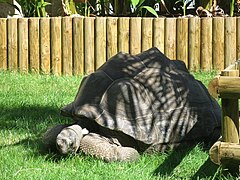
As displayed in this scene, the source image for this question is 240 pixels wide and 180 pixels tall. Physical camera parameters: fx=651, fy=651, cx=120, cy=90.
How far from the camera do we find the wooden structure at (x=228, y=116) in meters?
4.18

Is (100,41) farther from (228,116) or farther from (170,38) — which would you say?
(228,116)

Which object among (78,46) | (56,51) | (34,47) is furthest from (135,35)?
(34,47)

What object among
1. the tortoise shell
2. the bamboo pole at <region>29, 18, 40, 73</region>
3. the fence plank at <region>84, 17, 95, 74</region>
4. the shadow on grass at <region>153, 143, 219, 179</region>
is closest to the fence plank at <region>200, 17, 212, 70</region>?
the fence plank at <region>84, 17, 95, 74</region>

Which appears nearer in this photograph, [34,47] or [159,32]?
[159,32]

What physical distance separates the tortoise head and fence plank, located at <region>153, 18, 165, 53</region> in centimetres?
422

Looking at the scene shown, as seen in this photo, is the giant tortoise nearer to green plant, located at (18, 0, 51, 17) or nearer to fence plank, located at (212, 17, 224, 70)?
fence plank, located at (212, 17, 224, 70)

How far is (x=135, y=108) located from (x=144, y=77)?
0.34 m

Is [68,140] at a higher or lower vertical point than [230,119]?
lower

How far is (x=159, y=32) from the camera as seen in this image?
29.2ft

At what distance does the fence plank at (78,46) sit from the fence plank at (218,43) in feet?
5.93

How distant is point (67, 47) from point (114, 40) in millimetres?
659

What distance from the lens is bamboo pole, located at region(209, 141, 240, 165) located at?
13.7 feet

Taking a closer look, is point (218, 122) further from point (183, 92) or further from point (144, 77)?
point (144, 77)

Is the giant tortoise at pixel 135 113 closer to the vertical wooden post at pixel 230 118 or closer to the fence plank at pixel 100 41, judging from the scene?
the vertical wooden post at pixel 230 118
